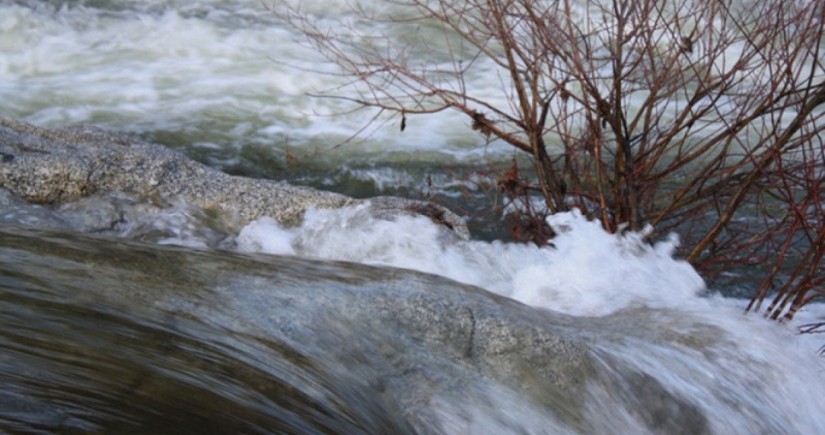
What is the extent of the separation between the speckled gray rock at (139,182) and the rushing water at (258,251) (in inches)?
4.3

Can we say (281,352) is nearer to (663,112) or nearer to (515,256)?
(515,256)

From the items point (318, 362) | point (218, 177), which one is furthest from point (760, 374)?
point (218, 177)

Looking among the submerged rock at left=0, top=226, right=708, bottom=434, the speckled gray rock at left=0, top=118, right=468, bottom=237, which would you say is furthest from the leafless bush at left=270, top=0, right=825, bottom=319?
the submerged rock at left=0, top=226, right=708, bottom=434

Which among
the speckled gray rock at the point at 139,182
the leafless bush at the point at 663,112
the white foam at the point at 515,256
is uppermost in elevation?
the leafless bush at the point at 663,112

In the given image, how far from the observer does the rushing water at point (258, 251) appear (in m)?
2.11

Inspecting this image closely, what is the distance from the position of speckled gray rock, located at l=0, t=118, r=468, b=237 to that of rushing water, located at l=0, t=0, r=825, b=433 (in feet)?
0.36

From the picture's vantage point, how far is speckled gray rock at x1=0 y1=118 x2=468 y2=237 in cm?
420

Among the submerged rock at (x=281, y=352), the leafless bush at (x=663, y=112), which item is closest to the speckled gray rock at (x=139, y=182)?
the leafless bush at (x=663, y=112)

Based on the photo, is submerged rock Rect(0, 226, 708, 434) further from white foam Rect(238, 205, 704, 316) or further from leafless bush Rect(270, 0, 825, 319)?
leafless bush Rect(270, 0, 825, 319)

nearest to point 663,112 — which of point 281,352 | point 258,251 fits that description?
point 258,251

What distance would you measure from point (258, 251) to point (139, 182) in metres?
0.65

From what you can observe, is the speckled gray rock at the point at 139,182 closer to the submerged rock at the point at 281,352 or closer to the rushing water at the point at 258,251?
the rushing water at the point at 258,251

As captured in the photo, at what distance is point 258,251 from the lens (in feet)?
13.7

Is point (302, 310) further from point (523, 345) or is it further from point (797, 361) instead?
point (797, 361)
